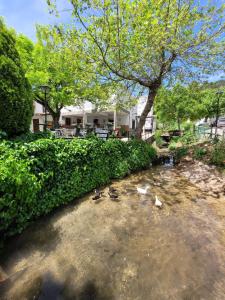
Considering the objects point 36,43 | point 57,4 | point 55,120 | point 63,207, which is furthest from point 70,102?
point 63,207

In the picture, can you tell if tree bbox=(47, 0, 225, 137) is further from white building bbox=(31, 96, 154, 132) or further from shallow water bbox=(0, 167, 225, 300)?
white building bbox=(31, 96, 154, 132)

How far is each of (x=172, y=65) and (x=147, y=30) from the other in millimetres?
3102

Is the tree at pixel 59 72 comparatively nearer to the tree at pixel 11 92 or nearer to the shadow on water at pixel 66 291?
the tree at pixel 11 92

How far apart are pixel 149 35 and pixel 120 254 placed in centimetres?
674

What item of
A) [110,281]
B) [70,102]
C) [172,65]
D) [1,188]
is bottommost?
[110,281]

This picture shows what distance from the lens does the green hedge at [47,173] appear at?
2873mm

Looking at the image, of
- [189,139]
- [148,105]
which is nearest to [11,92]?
[148,105]

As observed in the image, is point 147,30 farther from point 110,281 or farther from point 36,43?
point 36,43

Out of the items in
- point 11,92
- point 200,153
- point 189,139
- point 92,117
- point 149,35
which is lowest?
point 200,153

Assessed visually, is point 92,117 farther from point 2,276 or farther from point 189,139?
point 2,276

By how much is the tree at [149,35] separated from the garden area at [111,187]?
0.04 m

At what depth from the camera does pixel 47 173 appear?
3.89 metres

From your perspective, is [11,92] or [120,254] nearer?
[120,254]

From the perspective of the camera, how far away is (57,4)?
5.63 m
